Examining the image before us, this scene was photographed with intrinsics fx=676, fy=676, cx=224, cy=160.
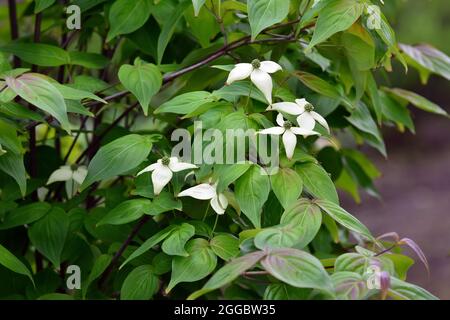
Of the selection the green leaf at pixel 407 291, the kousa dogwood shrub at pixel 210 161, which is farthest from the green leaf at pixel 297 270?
the green leaf at pixel 407 291

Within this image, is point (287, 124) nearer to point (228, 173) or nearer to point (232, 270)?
point (228, 173)

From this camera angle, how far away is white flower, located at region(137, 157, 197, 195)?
1.05m

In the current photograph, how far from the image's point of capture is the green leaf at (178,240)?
39.0 inches

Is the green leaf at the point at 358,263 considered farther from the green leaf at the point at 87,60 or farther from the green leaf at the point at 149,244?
the green leaf at the point at 87,60

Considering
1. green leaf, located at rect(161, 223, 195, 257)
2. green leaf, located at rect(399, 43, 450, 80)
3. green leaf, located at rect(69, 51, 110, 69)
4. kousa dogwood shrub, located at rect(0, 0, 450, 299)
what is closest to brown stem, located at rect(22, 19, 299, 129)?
kousa dogwood shrub, located at rect(0, 0, 450, 299)

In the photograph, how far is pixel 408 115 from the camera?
157 cm

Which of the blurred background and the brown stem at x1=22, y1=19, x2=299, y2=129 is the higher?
the brown stem at x1=22, y1=19, x2=299, y2=129

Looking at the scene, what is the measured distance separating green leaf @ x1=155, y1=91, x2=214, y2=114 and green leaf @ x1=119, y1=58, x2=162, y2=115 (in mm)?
61

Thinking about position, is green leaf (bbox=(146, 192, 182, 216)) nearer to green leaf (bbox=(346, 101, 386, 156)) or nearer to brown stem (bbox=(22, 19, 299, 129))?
brown stem (bbox=(22, 19, 299, 129))

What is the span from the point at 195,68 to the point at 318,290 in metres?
0.54

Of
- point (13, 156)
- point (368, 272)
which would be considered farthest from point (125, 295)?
point (368, 272)

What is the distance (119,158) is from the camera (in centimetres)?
110

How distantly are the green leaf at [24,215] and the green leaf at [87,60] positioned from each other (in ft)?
0.94

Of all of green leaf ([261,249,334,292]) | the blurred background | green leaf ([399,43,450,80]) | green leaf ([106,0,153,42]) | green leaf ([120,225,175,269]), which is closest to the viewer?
green leaf ([261,249,334,292])
